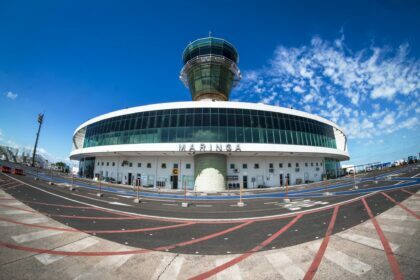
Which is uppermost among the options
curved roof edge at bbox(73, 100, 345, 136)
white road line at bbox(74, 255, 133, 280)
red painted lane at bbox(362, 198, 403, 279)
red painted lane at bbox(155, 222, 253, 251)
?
curved roof edge at bbox(73, 100, 345, 136)

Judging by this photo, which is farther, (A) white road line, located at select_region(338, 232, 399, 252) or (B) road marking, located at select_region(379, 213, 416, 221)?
(B) road marking, located at select_region(379, 213, 416, 221)

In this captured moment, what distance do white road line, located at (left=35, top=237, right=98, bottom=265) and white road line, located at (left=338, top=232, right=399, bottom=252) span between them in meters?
9.40

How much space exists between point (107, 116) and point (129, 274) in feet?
142

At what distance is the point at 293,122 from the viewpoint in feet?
118

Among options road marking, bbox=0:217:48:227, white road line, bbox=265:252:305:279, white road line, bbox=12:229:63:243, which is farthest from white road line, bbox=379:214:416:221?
Answer: road marking, bbox=0:217:48:227

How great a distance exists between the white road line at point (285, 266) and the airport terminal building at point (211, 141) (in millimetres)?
24666

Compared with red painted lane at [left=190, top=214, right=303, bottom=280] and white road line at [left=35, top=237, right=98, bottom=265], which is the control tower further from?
white road line at [left=35, top=237, right=98, bottom=265]

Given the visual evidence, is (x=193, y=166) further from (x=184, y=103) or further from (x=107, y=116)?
(x=107, y=116)

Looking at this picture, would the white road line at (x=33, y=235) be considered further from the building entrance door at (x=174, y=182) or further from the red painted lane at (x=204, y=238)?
the building entrance door at (x=174, y=182)

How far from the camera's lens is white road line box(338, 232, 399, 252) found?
561 cm

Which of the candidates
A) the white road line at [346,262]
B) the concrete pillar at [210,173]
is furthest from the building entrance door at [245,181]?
the white road line at [346,262]

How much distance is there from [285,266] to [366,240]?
3749mm

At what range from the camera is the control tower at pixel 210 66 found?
43344 millimetres

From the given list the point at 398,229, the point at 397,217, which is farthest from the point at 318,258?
the point at 397,217
